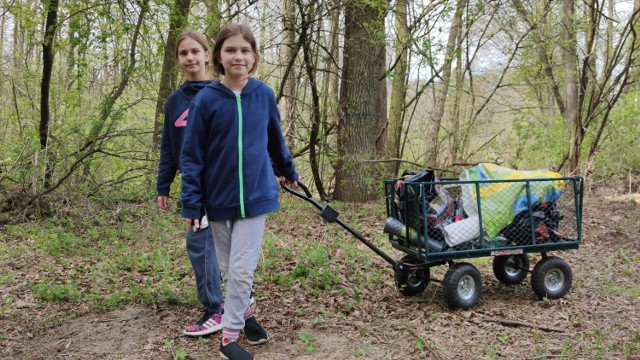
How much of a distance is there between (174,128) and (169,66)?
403 cm

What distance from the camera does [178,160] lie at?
379cm

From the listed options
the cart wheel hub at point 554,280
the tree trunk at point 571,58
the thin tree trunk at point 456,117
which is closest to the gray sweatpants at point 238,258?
the cart wheel hub at point 554,280

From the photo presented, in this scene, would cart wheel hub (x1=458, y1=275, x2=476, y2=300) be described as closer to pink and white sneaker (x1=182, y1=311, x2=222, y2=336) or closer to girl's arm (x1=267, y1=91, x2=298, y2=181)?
girl's arm (x1=267, y1=91, x2=298, y2=181)

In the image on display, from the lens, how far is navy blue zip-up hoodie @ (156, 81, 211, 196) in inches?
146

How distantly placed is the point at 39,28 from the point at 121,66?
115 cm

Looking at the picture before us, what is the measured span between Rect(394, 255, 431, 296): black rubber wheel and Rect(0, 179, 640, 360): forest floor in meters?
0.10

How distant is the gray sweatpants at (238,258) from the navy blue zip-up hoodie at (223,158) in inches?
3.0

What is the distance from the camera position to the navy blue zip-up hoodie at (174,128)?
12.2ft

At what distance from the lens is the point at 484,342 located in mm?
3818

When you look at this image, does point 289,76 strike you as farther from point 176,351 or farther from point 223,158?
point 176,351

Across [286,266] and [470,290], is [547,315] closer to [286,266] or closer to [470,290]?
[470,290]

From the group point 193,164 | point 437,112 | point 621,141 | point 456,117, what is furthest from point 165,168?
point 621,141

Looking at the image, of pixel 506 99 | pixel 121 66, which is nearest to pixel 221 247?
pixel 121 66

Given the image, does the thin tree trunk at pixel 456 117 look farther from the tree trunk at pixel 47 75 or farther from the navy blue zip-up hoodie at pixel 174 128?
the navy blue zip-up hoodie at pixel 174 128
